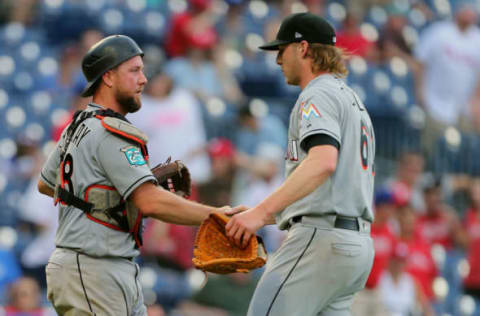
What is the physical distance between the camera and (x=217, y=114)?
9.27 m

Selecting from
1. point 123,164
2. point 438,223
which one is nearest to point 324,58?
point 123,164

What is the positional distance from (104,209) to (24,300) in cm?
342

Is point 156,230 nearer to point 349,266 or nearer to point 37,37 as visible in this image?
point 37,37

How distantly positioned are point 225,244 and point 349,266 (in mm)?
581

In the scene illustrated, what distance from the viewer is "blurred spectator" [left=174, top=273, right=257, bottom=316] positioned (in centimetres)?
753

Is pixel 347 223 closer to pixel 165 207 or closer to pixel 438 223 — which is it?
pixel 165 207

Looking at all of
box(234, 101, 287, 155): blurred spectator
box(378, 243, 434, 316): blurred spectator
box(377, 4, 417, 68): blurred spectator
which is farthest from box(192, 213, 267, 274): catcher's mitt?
box(377, 4, 417, 68): blurred spectator

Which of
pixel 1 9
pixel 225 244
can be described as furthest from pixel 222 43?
pixel 225 244

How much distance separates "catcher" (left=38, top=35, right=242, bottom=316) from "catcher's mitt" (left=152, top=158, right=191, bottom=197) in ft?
0.90

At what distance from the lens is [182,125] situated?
865cm

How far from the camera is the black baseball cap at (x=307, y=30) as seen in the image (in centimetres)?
426

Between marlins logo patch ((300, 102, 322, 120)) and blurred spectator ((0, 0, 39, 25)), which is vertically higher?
blurred spectator ((0, 0, 39, 25))

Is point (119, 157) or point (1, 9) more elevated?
point (1, 9)

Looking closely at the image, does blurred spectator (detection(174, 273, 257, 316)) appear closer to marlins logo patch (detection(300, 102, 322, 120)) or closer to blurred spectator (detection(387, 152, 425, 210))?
blurred spectator (detection(387, 152, 425, 210))
